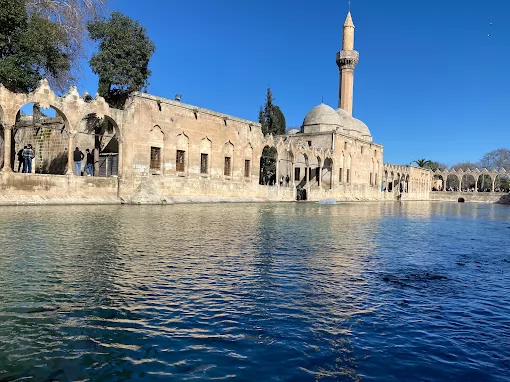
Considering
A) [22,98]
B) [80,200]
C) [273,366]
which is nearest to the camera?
[273,366]

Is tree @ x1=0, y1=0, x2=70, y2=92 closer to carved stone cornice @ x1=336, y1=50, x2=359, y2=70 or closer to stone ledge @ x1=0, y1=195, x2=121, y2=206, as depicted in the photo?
stone ledge @ x1=0, y1=195, x2=121, y2=206

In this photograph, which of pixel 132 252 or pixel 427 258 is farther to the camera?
pixel 427 258

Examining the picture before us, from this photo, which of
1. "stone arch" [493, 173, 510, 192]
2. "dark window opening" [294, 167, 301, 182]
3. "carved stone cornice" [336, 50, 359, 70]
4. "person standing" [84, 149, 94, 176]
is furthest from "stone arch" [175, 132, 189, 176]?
"stone arch" [493, 173, 510, 192]

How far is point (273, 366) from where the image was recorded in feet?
10.00

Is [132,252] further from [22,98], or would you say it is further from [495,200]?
[495,200]

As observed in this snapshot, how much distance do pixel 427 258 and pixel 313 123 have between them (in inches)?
1431

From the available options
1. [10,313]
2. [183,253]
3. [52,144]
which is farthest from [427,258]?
[52,144]

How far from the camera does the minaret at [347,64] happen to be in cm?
4859

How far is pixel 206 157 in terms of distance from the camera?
26109 millimetres

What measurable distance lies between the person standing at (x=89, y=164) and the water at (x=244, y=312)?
1349 centimetres

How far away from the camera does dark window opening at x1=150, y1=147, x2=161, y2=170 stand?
899 inches

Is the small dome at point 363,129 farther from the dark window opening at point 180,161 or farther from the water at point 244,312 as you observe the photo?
the water at point 244,312

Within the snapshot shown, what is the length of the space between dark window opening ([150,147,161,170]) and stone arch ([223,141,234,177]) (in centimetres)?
530

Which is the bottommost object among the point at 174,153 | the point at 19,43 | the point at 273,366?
the point at 273,366
